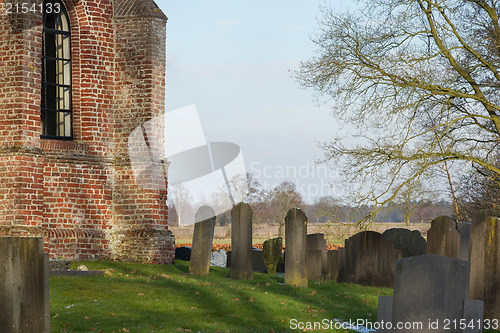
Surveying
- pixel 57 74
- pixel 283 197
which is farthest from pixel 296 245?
pixel 283 197

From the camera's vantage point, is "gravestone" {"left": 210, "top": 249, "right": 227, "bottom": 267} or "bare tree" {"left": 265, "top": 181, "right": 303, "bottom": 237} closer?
"gravestone" {"left": 210, "top": 249, "right": 227, "bottom": 267}

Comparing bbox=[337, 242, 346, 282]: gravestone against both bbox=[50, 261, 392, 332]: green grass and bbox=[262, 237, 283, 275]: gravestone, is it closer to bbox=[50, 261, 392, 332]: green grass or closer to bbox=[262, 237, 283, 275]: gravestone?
bbox=[50, 261, 392, 332]: green grass

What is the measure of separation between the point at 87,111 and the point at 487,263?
10918 mm

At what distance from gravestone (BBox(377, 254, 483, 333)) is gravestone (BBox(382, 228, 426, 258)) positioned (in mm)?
10026

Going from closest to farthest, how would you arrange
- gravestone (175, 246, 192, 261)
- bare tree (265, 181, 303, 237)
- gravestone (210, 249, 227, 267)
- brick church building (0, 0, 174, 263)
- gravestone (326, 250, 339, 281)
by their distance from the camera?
gravestone (326, 250, 339, 281) < brick church building (0, 0, 174, 263) < gravestone (175, 246, 192, 261) < gravestone (210, 249, 227, 267) < bare tree (265, 181, 303, 237)

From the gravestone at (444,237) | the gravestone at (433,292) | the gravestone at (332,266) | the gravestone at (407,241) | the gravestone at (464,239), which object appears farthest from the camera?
the gravestone at (407,241)

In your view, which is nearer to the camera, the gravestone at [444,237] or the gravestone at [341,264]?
the gravestone at [444,237]

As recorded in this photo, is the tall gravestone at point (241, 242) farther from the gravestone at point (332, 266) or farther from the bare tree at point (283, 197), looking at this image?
the bare tree at point (283, 197)

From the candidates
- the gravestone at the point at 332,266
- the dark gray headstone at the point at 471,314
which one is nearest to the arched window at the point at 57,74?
the gravestone at the point at 332,266

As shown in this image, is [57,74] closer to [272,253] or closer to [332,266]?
[272,253]

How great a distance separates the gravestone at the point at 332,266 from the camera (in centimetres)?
1489

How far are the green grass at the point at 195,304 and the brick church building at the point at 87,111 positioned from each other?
275 centimetres

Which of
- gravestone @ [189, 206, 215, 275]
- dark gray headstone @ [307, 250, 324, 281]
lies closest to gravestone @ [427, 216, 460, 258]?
dark gray headstone @ [307, 250, 324, 281]

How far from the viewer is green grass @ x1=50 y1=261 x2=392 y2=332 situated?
8672 mm
